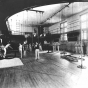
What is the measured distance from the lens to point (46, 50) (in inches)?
591

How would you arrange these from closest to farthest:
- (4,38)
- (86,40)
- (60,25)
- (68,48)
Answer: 1. (86,40)
2. (68,48)
3. (4,38)
4. (60,25)

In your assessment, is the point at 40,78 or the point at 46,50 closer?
the point at 40,78

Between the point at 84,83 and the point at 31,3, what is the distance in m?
4.07

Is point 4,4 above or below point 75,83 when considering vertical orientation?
above

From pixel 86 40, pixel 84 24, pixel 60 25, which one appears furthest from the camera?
pixel 60 25

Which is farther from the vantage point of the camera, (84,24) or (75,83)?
(84,24)

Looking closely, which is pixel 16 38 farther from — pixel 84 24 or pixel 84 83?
pixel 84 83

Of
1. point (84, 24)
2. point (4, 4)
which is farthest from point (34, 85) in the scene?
point (84, 24)

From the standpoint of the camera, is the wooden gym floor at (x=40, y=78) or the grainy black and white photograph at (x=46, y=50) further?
the grainy black and white photograph at (x=46, y=50)

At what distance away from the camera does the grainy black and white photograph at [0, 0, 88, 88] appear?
3154 mm

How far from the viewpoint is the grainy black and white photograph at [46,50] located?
10.3 feet

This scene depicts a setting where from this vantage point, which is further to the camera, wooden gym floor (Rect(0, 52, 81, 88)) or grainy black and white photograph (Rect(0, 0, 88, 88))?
grainy black and white photograph (Rect(0, 0, 88, 88))

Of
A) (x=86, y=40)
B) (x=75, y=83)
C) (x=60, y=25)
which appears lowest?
(x=75, y=83)

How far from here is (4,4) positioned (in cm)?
405
